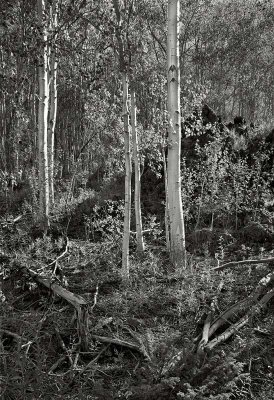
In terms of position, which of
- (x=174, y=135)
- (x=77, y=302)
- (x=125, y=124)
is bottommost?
(x=77, y=302)

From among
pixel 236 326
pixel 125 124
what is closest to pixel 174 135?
pixel 125 124

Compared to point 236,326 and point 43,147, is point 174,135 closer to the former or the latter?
point 236,326

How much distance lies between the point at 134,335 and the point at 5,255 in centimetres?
281

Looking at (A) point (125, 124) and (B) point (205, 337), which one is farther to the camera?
(A) point (125, 124)

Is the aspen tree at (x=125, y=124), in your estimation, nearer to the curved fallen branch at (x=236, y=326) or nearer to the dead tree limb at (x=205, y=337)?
the dead tree limb at (x=205, y=337)

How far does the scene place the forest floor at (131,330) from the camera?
3188 mm

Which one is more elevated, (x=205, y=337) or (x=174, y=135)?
(x=174, y=135)

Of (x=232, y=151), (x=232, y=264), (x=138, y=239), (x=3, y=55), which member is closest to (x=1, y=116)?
(x=3, y=55)

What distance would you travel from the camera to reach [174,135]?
6047 millimetres

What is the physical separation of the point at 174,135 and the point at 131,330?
297cm

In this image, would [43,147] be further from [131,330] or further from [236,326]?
[236,326]

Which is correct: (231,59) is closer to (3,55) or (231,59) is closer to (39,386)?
(3,55)

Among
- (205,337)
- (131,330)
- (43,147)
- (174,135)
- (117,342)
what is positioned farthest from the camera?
(43,147)

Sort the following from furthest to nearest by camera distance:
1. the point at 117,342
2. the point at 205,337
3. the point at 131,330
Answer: the point at 131,330
the point at 117,342
the point at 205,337
